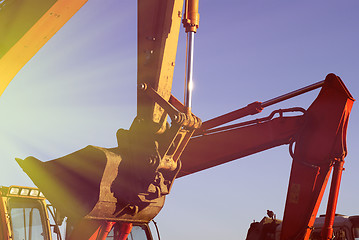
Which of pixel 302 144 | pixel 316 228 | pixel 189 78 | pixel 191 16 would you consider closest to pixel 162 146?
pixel 189 78

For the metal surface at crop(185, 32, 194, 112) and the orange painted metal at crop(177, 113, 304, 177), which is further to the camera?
the orange painted metal at crop(177, 113, 304, 177)

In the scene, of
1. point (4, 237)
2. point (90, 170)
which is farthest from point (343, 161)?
point (4, 237)

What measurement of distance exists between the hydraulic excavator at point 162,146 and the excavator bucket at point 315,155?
1 centimetres

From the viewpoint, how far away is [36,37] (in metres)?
7.43

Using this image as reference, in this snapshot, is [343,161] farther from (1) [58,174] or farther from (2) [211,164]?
(1) [58,174]

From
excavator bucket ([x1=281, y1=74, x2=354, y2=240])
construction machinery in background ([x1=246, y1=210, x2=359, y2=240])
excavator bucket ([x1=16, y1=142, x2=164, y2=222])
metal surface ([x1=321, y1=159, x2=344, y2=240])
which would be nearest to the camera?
excavator bucket ([x1=16, y1=142, x2=164, y2=222])

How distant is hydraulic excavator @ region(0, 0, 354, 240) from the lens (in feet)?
18.9

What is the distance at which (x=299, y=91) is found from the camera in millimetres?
8172

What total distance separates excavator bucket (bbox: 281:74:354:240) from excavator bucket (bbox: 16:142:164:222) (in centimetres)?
289

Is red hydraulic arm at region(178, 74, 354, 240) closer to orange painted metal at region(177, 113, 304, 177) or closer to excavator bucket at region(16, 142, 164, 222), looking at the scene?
orange painted metal at region(177, 113, 304, 177)

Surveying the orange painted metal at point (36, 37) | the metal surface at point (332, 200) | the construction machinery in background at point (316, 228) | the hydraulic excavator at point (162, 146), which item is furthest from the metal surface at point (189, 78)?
the construction machinery in background at point (316, 228)

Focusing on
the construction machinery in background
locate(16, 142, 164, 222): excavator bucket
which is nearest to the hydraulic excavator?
locate(16, 142, 164, 222): excavator bucket

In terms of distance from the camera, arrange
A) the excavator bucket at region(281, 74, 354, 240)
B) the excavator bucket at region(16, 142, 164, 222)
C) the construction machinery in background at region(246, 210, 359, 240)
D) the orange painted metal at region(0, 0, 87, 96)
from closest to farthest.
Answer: the excavator bucket at region(16, 142, 164, 222) → the orange painted metal at region(0, 0, 87, 96) → the excavator bucket at region(281, 74, 354, 240) → the construction machinery in background at region(246, 210, 359, 240)

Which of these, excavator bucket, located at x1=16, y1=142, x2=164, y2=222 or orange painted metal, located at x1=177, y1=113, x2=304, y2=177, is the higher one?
orange painted metal, located at x1=177, y1=113, x2=304, y2=177
